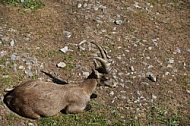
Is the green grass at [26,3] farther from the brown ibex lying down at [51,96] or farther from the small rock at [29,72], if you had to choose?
the brown ibex lying down at [51,96]

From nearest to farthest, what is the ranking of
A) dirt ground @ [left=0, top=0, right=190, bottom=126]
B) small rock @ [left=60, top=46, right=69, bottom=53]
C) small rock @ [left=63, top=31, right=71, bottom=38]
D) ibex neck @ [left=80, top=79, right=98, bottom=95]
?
ibex neck @ [left=80, top=79, right=98, bottom=95] → dirt ground @ [left=0, top=0, right=190, bottom=126] → small rock @ [left=60, top=46, right=69, bottom=53] → small rock @ [left=63, top=31, right=71, bottom=38]

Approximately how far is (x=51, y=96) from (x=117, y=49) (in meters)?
3.97

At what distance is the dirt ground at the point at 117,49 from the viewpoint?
13.0 meters

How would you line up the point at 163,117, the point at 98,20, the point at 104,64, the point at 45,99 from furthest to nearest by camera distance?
the point at 98,20 < the point at 163,117 < the point at 104,64 < the point at 45,99

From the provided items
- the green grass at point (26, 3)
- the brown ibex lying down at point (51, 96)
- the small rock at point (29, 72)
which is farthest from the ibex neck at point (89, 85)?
the green grass at point (26, 3)

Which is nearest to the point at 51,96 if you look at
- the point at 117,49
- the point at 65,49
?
the point at 65,49

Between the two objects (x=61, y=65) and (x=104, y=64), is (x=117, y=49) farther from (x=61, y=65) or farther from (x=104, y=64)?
(x=104, y=64)

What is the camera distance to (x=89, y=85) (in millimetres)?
12656

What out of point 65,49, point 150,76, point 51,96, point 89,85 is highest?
point 51,96

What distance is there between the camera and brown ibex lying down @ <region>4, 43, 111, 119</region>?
456 inches

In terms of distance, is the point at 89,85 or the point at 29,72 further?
the point at 29,72

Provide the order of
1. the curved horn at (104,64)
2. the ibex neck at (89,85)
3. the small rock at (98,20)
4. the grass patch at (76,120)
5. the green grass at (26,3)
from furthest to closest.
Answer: the green grass at (26,3) < the small rock at (98,20) < the ibex neck at (89,85) < the curved horn at (104,64) < the grass patch at (76,120)

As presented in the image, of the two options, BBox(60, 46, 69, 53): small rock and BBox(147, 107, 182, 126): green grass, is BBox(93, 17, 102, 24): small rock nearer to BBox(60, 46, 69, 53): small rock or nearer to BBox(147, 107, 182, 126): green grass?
BBox(60, 46, 69, 53): small rock

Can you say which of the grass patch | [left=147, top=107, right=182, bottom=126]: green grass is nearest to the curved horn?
the grass patch
